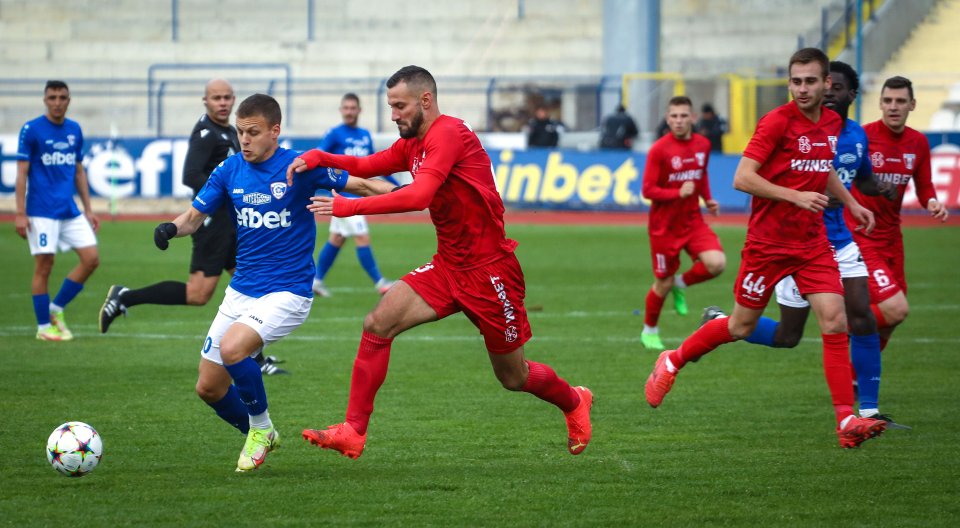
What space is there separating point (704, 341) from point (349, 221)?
809 cm

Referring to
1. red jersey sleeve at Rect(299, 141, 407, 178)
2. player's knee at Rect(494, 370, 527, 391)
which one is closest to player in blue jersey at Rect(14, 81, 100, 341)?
red jersey sleeve at Rect(299, 141, 407, 178)

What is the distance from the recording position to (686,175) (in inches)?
471

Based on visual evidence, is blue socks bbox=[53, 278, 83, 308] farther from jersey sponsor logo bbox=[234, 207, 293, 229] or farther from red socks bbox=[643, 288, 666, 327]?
jersey sponsor logo bbox=[234, 207, 293, 229]

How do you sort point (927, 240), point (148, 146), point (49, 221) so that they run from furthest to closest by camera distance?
point (148, 146)
point (927, 240)
point (49, 221)

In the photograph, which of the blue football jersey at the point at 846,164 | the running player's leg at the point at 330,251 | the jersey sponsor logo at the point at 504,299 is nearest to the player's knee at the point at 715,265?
the blue football jersey at the point at 846,164

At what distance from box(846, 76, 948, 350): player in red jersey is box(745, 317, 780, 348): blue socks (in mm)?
819

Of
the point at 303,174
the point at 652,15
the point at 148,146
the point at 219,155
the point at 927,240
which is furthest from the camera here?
the point at 652,15

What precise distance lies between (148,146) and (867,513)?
951 inches

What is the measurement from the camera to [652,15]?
1188 inches

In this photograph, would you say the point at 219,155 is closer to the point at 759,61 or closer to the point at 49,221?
the point at 49,221

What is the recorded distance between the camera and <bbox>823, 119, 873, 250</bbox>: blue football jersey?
795cm

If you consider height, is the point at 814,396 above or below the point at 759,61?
below

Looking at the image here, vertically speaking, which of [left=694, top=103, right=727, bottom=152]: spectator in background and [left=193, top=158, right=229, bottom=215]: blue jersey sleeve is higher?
[left=694, top=103, right=727, bottom=152]: spectator in background

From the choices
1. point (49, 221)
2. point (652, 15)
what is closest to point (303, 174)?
point (49, 221)
